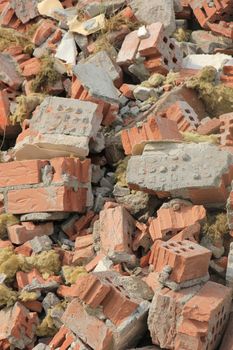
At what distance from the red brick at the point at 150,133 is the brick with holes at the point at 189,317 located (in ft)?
5.42

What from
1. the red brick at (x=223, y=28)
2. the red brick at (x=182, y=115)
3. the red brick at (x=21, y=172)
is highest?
the red brick at (x=223, y=28)

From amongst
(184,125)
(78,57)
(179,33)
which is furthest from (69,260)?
(179,33)

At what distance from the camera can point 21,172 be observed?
580cm

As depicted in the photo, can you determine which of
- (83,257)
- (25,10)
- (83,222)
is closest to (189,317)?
(83,257)

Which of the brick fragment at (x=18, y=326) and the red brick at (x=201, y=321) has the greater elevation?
the red brick at (x=201, y=321)

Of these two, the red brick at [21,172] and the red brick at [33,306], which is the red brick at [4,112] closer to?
the red brick at [21,172]

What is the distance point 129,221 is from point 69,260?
0.58 metres

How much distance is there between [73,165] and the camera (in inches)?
225

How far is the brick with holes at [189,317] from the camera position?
13.6 ft

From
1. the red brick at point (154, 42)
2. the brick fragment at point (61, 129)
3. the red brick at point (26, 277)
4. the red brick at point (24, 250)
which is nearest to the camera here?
the red brick at point (26, 277)

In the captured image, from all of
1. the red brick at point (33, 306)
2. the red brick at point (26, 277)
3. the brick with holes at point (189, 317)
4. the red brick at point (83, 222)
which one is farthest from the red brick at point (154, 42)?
the brick with holes at point (189, 317)

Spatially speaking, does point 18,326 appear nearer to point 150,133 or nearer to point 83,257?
point 83,257

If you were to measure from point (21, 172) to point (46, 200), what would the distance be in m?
0.36

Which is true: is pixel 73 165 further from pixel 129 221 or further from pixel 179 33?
pixel 179 33
